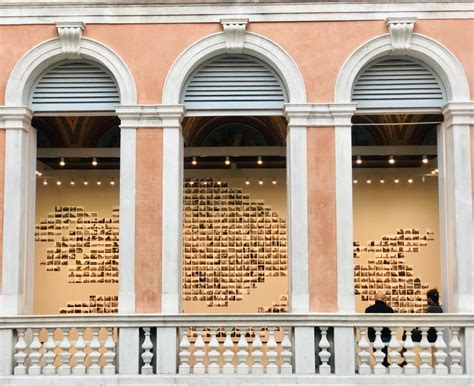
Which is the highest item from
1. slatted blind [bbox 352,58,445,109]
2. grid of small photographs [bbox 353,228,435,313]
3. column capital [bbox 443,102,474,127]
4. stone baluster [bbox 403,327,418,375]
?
slatted blind [bbox 352,58,445,109]

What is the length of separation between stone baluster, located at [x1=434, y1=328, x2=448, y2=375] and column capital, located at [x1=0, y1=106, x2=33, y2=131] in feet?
20.7

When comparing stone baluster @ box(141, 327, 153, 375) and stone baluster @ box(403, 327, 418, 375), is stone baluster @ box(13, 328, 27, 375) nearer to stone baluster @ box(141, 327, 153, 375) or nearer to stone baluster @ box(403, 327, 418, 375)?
stone baluster @ box(141, 327, 153, 375)

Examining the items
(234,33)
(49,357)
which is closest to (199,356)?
(49,357)

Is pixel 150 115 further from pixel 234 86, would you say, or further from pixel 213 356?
pixel 213 356

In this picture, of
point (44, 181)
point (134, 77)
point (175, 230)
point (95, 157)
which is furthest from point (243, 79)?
point (44, 181)

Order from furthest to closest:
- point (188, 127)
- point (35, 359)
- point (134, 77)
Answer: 1. point (188, 127)
2. point (134, 77)
3. point (35, 359)

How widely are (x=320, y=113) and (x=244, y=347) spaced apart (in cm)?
334

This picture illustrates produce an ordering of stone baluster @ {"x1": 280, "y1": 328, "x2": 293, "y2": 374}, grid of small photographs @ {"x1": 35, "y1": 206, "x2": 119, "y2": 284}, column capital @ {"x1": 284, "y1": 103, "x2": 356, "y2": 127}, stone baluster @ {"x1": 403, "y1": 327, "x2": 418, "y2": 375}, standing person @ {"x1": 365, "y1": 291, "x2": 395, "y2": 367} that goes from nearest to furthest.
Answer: stone baluster @ {"x1": 403, "y1": 327, "x2": 418, "y2": 375}
stone baluster @ {"x1": 280, "y1": 328, "x2": 293, "y2": 374}
column capital @ {"x1": 284, "y1": 103, "x2": 356, "y2": 127}
standing person @ {"x1": 365, "y1": 291, "x2": 395, "y2": 367}
grid of small photographs @ {"x1": 35, "y1": 206, "x2": 119, "y2": 284}

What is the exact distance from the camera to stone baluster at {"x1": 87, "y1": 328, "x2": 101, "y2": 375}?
9.06m

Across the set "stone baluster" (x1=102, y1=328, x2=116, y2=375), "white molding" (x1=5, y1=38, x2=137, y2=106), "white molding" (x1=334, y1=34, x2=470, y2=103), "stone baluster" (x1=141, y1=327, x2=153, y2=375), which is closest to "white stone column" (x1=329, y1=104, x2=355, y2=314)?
"white molding" (x1=334, y1=34, x2=470, y2=103)

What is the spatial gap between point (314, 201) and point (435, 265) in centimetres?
433

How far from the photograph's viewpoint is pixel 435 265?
1275 cm

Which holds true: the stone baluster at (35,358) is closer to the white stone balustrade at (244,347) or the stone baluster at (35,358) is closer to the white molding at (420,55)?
the white stone balustrade at (244,347)

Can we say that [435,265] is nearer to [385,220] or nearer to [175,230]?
[385,220]
